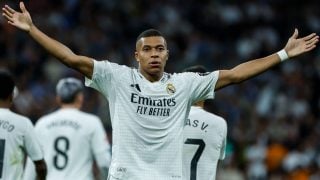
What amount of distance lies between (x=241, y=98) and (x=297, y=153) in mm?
2492

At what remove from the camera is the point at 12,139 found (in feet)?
31.0

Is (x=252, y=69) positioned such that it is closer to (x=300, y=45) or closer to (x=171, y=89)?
(x=300, y=45)

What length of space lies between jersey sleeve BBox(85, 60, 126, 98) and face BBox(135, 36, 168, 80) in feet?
0.66

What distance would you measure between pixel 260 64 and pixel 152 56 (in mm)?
880

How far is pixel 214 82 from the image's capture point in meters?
8.59

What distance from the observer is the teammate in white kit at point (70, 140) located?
1155 cm

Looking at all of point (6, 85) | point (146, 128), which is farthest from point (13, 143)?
point (146, 128)

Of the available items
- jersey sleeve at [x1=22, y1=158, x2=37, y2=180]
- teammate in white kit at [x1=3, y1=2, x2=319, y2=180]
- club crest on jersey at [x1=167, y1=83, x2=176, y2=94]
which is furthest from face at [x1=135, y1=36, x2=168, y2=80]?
jersey sleeve at [x1=22, y1=158, x2=37, y2=180]

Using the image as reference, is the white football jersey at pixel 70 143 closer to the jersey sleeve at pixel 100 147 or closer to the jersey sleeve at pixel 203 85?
the jersey sleeve at pixel 100 147

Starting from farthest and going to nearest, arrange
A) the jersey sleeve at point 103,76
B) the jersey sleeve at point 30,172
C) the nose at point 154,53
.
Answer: the jersey sleeve at point 30,172 → the nose at point 154,53 → the jersey sleeve at point 103,76

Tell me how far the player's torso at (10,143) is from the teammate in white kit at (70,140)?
1934mm

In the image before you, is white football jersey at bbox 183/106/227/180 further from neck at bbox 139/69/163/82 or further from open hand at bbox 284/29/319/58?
open hand at bbox 284/29/319/58

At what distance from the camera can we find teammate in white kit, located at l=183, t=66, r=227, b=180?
9.53 meters

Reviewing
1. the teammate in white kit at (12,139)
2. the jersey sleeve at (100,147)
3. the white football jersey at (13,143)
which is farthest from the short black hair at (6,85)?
the jersey sleeve at (100,147)
